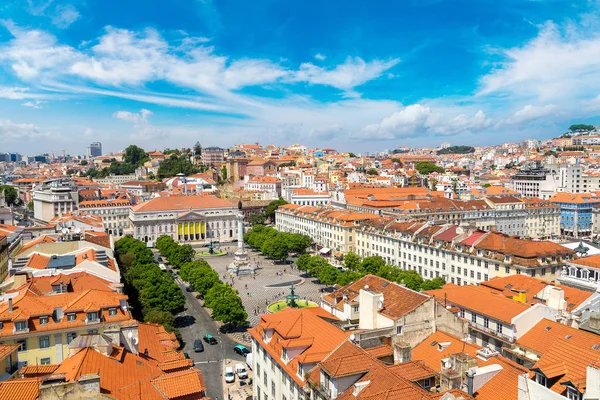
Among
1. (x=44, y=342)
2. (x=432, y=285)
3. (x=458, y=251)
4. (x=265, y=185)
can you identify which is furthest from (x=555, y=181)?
(x=44, y=342)

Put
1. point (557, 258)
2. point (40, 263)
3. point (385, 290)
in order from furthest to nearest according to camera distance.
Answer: point (557, 258) → point (40, 263) → point (385, 290)

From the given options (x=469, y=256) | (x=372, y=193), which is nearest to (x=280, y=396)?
(x=469, y=256)

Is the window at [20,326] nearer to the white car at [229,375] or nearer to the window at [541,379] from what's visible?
→ the white car at [229,375]

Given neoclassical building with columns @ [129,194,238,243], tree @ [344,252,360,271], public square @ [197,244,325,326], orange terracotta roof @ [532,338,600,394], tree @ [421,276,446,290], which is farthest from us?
neoclassical building with columns @ [129,194,238,243]

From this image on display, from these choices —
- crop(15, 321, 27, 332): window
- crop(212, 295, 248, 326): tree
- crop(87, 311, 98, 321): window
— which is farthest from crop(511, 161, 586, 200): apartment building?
crop(15, 321, 27, 332): window

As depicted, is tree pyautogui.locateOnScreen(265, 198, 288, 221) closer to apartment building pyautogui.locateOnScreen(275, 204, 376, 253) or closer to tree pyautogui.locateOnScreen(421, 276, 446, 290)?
apartment building pyautogui.locateOnScreen(275, 204, 376, 253)

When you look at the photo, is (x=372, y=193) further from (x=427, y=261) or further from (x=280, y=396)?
(x=280, y=396)
